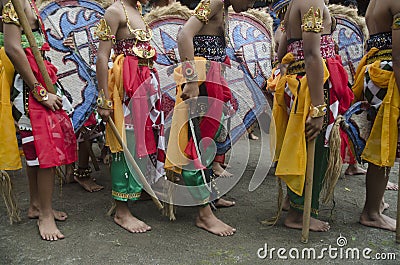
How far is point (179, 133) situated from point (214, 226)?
2.28 feet

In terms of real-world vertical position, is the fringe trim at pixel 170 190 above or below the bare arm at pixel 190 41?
below

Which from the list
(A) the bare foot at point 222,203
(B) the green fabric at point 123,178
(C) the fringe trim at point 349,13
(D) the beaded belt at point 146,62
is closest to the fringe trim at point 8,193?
(B) the green fabric at point 123,178

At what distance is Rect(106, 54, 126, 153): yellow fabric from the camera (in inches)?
109

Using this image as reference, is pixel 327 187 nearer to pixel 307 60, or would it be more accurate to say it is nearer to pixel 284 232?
pixel 284 232

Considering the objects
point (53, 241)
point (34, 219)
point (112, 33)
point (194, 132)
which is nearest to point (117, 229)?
point (53, 241)

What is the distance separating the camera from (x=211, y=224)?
2809mm

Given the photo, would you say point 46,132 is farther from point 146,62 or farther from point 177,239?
point 177,239

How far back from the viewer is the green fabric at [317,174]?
2.70 m

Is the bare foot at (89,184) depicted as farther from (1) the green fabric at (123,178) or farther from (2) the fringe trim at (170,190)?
(2) the fringe trim at (170,190)

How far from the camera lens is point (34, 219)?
9.89ft

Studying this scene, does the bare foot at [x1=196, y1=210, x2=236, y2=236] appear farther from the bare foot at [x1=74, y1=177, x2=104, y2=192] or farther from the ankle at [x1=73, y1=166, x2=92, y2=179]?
the ankle at [x1=73, y1=166, x2=92, y2=179]

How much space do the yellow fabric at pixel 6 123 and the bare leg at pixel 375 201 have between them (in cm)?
248

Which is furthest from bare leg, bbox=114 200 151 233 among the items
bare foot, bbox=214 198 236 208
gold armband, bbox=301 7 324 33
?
gold armband, bbox=301 7 324 33

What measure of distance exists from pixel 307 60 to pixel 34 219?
2.28 metres
